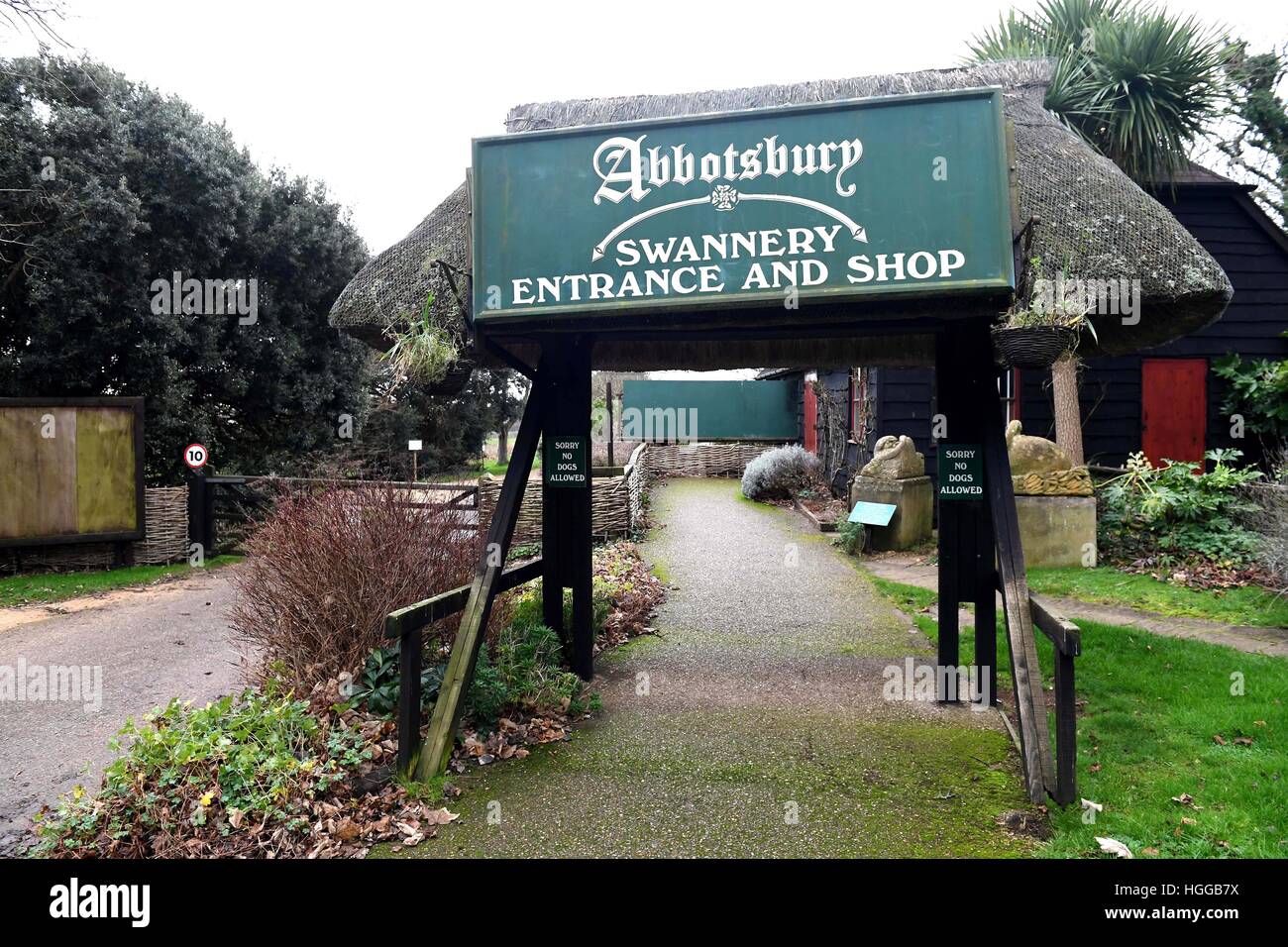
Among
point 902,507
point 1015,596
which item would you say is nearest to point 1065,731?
point 1015,596

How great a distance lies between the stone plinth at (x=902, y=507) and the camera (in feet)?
35.8

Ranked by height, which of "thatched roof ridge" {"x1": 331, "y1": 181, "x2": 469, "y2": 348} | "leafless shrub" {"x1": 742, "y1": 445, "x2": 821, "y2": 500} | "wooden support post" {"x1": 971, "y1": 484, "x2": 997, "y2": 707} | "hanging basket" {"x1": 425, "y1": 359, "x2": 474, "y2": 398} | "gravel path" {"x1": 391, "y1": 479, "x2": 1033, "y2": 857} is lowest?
"gravel path" {"x1": 391, "y1": 479, "x2": 1033, "y2": 857}

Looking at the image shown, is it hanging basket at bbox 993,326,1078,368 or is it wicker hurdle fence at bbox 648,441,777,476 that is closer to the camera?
hanging basket at bbox 993,326,1078,368

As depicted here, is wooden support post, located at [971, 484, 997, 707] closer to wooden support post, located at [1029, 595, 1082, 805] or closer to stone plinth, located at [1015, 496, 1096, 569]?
wooden support post, located at [1029, 595, 1082, 805]

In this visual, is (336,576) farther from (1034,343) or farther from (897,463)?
(897,463)

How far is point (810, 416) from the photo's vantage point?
69.8 feet

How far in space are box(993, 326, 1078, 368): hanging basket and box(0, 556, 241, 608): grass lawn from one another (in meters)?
10.6

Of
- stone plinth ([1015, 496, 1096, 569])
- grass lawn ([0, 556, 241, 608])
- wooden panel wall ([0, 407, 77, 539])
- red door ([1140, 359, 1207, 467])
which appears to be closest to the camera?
stone plinth ([1015, 496, 1096, 569])

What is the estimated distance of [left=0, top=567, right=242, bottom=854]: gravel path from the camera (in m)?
4.52

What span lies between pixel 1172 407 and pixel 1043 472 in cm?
520

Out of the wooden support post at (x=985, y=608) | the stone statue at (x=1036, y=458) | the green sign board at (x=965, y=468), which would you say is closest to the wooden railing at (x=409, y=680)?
the green sign board at (x=965, y=468)

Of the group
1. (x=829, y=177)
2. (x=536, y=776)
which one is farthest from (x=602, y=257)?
(x=536, y=776)

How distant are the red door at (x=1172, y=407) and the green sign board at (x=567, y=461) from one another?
11190mm

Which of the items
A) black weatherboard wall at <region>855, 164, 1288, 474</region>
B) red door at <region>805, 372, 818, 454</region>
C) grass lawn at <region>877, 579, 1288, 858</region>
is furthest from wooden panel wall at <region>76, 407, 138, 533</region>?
red door at <region>805, 372, 818, 454</region>
